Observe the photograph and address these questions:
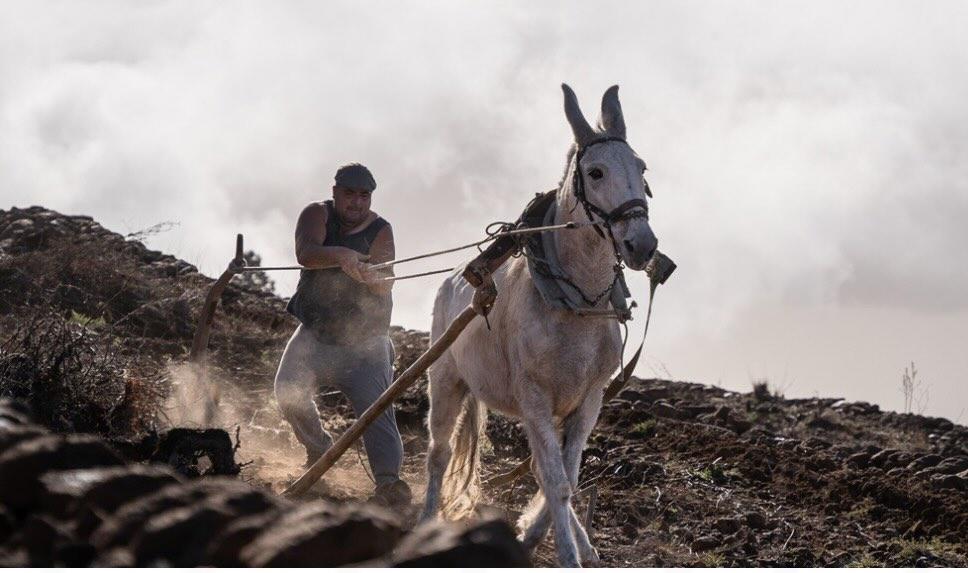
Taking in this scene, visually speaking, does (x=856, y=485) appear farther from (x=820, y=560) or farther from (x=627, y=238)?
(x=627, y=238)

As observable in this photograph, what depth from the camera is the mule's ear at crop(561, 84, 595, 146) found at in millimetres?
6715

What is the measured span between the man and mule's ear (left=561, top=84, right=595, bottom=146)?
2.15 m

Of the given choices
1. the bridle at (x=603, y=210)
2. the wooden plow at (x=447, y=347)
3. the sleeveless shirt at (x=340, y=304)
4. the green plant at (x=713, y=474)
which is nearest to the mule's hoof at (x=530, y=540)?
the wooden plow at (x=447, y=347)

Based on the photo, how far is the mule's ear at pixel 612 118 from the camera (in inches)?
269

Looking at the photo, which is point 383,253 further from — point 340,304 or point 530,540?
point 530,540

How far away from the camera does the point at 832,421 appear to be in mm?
14398

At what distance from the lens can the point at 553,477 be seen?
21.1 feet

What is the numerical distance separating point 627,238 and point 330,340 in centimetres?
321

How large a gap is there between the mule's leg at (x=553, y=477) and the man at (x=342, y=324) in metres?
2.12

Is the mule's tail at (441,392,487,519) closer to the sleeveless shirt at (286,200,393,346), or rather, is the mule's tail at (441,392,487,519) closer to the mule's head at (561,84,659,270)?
the sleeveless shirt at (286,200,393,346)

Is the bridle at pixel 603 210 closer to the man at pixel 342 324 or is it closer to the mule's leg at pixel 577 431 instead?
the mule's leg at pixel 577 431

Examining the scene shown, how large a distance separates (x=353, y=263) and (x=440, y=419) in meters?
1.08

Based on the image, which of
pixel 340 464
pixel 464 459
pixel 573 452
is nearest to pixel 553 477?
pixel 573 452

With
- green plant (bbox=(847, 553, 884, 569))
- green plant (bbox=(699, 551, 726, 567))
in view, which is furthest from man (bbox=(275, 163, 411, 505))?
green plant (bbox=(847, 553, 884, 569))
